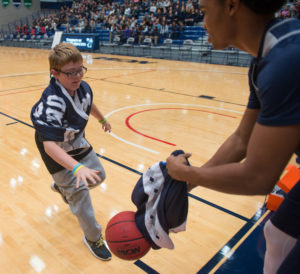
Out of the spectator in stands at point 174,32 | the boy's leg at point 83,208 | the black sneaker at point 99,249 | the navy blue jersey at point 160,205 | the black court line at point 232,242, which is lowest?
the black sneaker at point 99,249

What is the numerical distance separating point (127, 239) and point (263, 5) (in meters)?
1.12

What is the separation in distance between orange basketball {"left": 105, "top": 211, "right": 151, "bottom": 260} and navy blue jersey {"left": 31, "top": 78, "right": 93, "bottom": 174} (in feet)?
2.03

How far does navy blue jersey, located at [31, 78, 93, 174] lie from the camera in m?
1.62

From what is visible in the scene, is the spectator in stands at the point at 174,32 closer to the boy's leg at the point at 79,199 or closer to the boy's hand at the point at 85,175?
the boy's leg at the point at 79,199

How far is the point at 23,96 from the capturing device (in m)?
6.11

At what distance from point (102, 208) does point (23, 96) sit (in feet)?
15.4

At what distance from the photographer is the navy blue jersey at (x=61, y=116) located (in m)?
1.62

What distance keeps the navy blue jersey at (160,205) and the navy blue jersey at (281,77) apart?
50 centimetres

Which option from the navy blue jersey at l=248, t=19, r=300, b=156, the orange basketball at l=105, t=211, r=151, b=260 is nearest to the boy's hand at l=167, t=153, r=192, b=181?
the navy blue jersey at l=248, t=19, r=300, b=156

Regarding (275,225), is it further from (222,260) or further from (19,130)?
(19,130)

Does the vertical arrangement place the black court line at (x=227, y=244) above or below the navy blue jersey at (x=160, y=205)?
below

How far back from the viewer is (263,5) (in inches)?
30.9

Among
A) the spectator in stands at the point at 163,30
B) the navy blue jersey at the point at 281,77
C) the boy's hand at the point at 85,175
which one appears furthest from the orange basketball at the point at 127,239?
the spectator in stands at the point at 163,30

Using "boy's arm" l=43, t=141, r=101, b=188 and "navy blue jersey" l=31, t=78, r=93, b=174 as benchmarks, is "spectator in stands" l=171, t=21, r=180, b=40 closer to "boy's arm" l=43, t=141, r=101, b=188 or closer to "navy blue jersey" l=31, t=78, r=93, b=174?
"navy blue jersey" l=31, t=78, r=93, b=174
